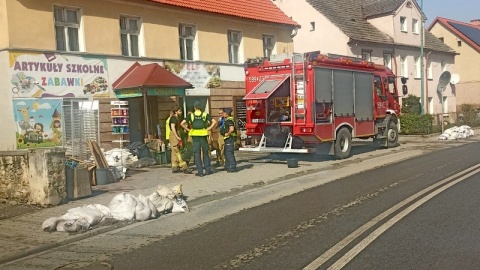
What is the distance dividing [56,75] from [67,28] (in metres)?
1.61

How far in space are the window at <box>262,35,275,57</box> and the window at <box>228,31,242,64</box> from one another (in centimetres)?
162

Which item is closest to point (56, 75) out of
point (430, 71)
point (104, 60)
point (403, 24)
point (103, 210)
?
point (104, 60)

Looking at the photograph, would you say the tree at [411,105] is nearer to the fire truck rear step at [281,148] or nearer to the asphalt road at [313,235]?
the fire truck rear step at [281,148]

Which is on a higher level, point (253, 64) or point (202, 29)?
point (202, 29)

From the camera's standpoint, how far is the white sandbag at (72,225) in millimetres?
7201

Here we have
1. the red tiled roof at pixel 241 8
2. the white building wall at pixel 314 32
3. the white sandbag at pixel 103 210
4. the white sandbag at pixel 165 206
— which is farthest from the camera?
the white building wall at pixel 314 32

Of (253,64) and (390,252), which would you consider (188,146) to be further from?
(390,252)

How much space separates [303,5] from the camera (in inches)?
1215

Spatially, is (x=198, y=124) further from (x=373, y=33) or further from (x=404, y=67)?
(x=404, y=67)

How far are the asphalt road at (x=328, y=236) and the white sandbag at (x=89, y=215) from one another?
62.5 inches

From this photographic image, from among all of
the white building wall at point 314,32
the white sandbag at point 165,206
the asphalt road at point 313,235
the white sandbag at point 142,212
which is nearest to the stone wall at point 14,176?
the white sandbag at point 142,212

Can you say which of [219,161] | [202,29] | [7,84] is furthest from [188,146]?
[202,29]

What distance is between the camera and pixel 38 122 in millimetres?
13656

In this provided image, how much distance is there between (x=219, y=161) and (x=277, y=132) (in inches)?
80.6
